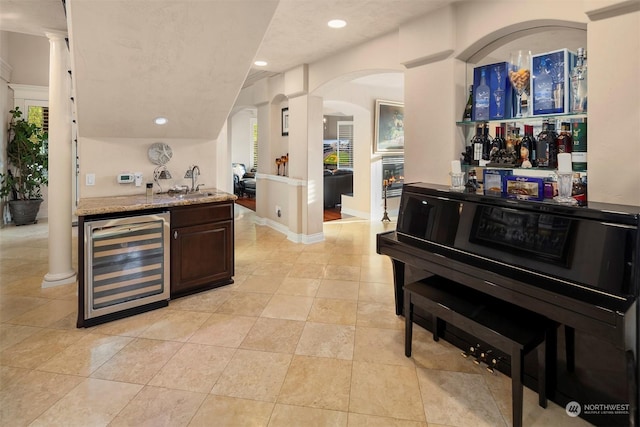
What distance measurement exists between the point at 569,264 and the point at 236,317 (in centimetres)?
236

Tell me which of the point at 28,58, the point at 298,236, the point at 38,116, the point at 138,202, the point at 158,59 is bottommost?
the point at 298,236

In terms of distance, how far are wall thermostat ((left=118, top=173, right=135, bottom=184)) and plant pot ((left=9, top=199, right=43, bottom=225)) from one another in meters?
4.40

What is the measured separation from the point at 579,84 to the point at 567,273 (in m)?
1.28

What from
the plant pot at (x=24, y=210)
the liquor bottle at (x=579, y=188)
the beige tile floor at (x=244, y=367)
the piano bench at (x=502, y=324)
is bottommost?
the beige tile floor at (x=244, y=367)

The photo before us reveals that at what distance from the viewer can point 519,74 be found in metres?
2.42

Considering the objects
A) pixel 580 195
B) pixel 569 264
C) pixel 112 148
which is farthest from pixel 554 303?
pixel 112 148

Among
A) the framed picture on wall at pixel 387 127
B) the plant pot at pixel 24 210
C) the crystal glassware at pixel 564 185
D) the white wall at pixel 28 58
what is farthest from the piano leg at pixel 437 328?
the white wall at pixel 28 58

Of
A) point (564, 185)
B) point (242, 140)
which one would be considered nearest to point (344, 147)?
point (242, 140)

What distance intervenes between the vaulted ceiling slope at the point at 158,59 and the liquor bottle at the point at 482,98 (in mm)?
1604

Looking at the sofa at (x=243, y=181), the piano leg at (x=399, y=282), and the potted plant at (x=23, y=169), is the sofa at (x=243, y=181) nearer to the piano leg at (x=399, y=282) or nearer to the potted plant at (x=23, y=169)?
the potted plant at (x=23, y=169)

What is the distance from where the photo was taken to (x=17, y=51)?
21.4 ft

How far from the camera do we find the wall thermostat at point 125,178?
3531mm

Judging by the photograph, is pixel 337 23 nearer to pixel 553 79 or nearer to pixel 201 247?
pixel 553 79

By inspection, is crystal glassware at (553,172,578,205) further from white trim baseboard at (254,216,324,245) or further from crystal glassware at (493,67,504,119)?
white trim baseboard at (254,216,324,245)
